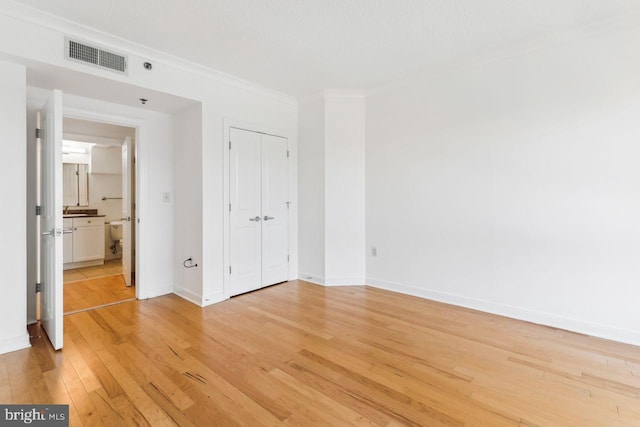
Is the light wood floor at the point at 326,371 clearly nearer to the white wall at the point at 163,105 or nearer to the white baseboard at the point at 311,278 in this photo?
the white wall at the point at 163,105

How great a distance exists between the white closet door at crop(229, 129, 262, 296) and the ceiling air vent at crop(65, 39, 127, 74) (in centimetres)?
125

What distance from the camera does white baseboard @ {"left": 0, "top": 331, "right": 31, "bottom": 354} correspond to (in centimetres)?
239

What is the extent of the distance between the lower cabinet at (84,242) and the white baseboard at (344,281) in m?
4.25

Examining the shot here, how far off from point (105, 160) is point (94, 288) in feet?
9.53

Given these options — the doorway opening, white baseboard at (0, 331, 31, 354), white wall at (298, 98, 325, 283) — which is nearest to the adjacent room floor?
the doorway opening

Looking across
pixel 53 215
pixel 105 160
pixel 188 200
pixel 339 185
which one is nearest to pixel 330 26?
pixel 339 185

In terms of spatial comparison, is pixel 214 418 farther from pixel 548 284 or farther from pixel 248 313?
pixel 548 284

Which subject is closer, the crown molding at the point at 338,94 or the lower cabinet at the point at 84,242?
the crown molding at the point at 338,94

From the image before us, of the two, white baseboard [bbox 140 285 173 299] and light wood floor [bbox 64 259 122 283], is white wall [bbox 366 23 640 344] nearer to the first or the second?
white baseboard [bbox 140 285 173 299]

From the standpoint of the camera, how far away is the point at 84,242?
17.7 feet

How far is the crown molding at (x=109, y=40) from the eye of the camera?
2271 mm

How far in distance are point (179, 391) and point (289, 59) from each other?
3.03 m

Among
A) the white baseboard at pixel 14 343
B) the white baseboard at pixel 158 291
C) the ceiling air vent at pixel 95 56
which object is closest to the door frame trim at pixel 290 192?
the white baseboard at pixel 158 291

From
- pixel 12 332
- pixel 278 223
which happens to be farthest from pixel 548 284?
pixel 12 332
